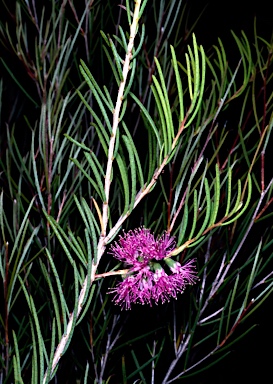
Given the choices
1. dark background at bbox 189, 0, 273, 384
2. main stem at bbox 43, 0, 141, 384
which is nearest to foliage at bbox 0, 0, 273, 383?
main stem at bbox 43, 0, 141, 384

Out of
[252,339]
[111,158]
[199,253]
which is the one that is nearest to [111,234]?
[111,158]

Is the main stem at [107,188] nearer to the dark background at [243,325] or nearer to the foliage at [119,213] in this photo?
the foliage at [119,213]

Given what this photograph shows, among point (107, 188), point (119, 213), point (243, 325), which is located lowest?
point (243, 325)

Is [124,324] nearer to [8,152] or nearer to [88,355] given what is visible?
[88,355]

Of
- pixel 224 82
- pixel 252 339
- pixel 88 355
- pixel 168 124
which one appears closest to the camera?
pixel 168 124

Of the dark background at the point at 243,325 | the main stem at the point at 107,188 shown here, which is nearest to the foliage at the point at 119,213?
the main stem at the point at 107,188

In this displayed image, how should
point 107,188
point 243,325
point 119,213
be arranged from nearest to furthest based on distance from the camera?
point 107,188 < point 119,213 < point 243,325

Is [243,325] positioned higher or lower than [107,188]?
lower

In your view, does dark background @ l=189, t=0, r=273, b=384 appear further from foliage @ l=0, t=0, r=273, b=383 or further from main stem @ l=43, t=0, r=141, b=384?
main stem @ l=43, t=0, r=141, b=384

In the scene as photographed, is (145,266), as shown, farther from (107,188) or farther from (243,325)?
(243,325)

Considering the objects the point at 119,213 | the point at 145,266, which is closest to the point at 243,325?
the point at 119,213

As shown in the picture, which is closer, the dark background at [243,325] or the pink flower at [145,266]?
the pink flower at [145,266]
